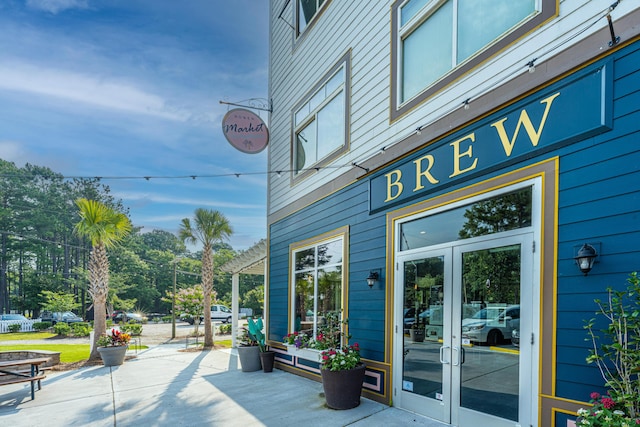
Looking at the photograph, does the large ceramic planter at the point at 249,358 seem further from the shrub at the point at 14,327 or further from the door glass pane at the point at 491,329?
the shrub at the point at 14,327

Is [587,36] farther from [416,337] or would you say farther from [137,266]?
[137,266]

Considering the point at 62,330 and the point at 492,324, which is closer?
the point at 492,324

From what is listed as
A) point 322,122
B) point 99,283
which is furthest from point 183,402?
point 99,283

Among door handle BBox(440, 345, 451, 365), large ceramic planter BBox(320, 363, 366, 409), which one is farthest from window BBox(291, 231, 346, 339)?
door handle BBox(440, 345, 451, 365)

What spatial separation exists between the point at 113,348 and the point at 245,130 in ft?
20.4

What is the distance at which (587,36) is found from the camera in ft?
9.87

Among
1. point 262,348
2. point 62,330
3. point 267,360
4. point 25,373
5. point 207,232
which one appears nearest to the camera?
point 25,373

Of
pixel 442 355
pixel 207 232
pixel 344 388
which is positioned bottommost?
pixel 344 388

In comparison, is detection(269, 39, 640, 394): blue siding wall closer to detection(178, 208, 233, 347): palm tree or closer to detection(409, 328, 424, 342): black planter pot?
detection(409, 328, 424, 342): black planter pot

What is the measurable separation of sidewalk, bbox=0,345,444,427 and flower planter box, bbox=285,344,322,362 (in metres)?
0.40

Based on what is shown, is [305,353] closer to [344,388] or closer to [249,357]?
[249,357]

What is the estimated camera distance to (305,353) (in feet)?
22.0

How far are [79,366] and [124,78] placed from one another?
7350 millimetres

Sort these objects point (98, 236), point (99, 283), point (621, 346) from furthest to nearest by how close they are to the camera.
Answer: point (99, 283) < point (98, 236) < point (621, 346)
